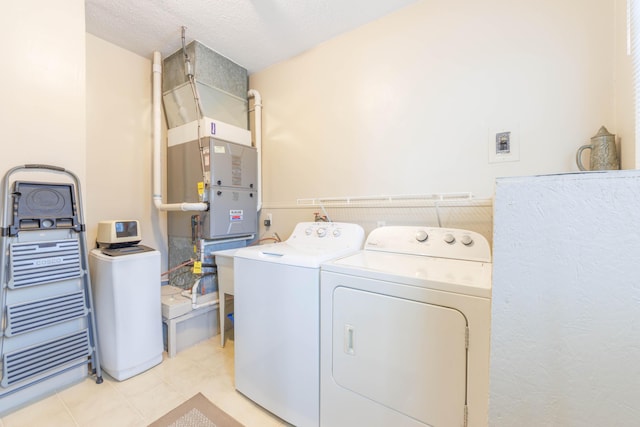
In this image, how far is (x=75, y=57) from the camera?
5.62 feet

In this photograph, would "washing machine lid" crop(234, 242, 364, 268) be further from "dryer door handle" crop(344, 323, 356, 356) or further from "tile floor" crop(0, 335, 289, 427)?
"tile floor" crop(0, 335, 289, 427)

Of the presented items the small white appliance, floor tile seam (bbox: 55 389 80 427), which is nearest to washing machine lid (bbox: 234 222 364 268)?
the small white appliance

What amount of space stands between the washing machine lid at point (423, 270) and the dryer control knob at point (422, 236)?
109mm

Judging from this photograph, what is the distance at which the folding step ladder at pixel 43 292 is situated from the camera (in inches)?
56.1

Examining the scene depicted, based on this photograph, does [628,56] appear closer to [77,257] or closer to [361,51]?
[361,51]

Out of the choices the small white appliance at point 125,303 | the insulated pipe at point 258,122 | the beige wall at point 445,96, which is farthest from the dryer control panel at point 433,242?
the small white appliance at point 125,303

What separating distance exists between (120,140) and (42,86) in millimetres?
783

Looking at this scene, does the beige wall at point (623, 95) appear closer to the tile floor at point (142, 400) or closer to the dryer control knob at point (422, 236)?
the dryer control knob at point (422, 236)

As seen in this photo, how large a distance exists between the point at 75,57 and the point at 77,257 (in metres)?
1.37

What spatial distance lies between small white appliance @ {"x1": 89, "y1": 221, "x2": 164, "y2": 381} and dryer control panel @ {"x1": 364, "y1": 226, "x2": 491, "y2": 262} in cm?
167

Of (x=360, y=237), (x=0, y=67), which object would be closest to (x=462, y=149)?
(x=360, y=237)

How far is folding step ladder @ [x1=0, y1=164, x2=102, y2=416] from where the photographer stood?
4.68 feet

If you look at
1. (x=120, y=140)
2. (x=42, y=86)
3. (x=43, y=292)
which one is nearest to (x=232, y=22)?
(x=42, y=86)

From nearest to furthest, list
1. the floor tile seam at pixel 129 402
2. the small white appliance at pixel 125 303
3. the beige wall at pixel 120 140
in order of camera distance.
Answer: the floor tile seam at pixel 129 402 → the small white appliance at pixel 125 303 → the beige wall at pixel 120 140
